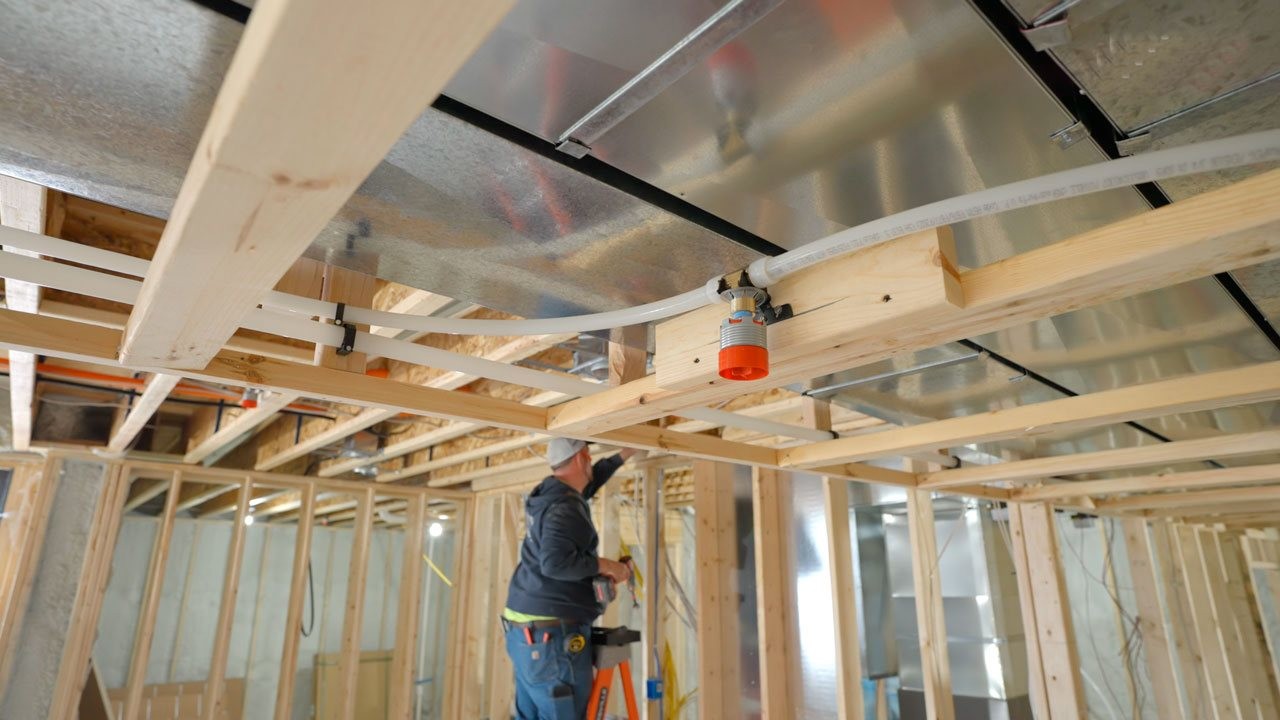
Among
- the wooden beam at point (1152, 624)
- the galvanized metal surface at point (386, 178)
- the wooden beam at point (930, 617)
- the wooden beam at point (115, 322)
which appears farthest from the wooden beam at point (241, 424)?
the wooden beam at point (1152, 624)

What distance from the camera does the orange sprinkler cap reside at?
3.29 ft

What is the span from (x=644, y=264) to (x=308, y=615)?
7.06 metres

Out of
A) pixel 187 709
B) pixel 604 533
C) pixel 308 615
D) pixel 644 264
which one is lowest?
pixel 187 709

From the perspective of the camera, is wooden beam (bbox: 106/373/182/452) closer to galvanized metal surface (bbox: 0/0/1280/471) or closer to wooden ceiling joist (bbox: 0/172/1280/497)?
wooden ceiling joist (bbox: 0/172/1280/497)

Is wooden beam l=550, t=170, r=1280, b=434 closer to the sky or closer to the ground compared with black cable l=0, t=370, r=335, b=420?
closer to the ground

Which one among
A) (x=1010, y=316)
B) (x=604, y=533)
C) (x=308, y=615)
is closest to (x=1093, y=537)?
(x=604, y=533)

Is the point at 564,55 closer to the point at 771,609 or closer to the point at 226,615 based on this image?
the point at 771,609

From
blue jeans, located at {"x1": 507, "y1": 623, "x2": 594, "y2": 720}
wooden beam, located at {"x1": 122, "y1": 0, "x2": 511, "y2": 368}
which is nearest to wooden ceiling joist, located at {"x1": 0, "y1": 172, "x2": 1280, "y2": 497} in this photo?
wooden beam, located at {"x1": 122, "y1": 0, "x2": 511, "y2": 368}

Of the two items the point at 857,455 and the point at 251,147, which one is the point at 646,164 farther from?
the point at 857,455

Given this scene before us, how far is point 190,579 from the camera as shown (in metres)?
5.76

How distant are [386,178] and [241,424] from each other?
2798 mm

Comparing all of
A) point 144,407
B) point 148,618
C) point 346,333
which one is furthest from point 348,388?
point 148,618

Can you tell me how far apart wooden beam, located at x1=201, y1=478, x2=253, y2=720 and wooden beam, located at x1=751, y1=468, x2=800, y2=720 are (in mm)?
3067

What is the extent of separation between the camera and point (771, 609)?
11.2 ft
